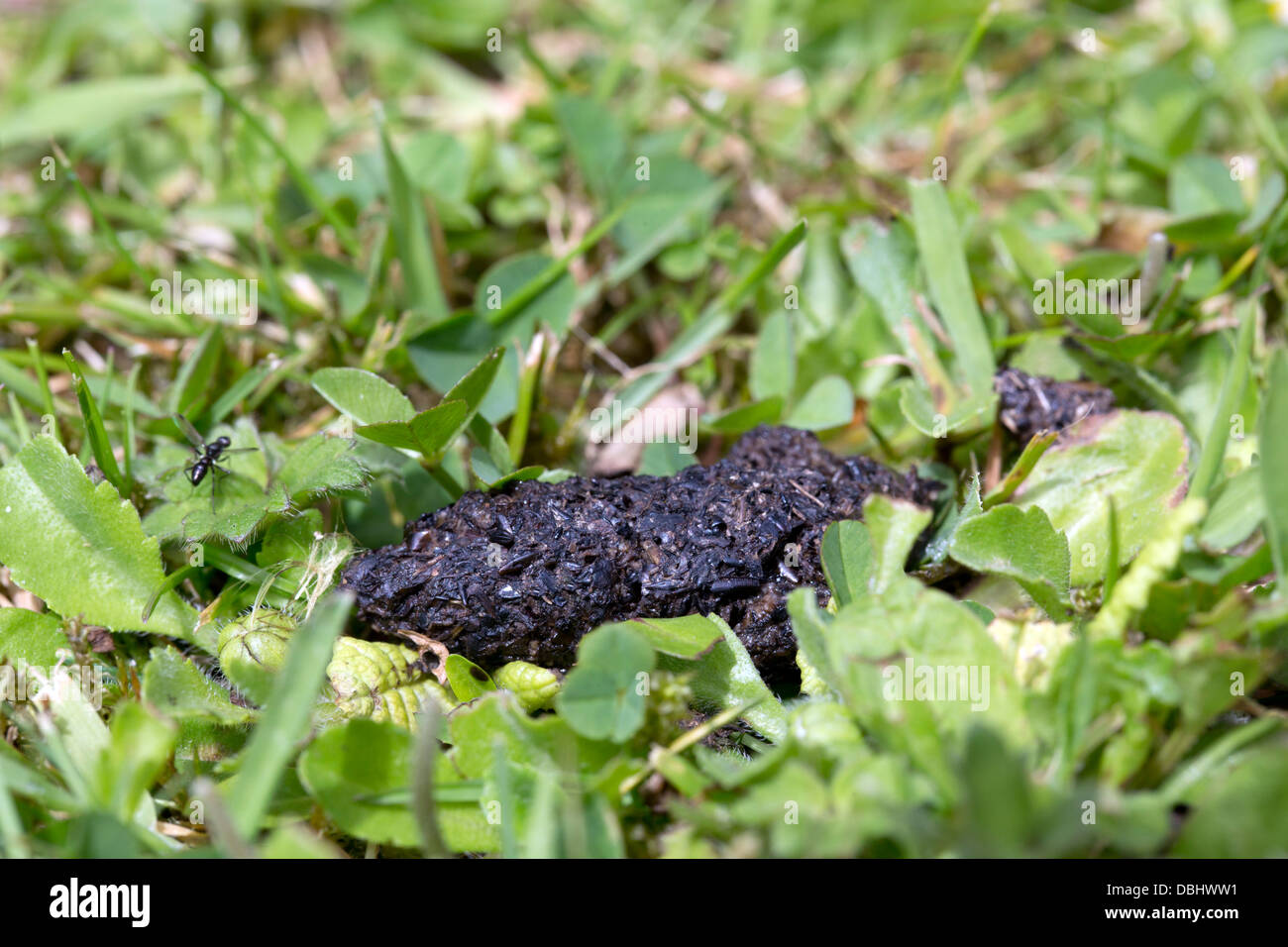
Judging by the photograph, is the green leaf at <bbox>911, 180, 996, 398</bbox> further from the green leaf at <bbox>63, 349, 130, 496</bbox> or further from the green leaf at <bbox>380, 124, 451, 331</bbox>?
A: the green leaf at <bbox>63, 349, 130, 496</bbox>

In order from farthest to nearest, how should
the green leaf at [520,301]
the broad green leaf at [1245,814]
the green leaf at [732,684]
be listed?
the green leaf at [520,301] → the green leaf at [732,684] → the broad green leaf at [1245,814]

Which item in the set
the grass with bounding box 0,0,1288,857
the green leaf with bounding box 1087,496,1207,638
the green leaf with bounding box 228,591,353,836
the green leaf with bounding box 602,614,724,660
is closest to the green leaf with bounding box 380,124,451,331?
→ the grass with bounding box 0,0,1288,857

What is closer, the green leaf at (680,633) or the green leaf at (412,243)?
the green leaf at (680,633)

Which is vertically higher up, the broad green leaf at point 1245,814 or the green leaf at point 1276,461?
the green leaf at point 1276,461

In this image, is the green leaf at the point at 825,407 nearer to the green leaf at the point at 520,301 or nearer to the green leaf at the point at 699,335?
the green leaf at the point at 699,335

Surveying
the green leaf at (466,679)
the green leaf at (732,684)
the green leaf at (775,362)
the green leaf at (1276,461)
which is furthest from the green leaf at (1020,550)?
the green leaf at (466,679)

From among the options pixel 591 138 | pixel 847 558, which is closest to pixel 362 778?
pixel 847 558

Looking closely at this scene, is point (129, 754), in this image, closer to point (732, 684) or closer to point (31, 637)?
point (31, 637)
